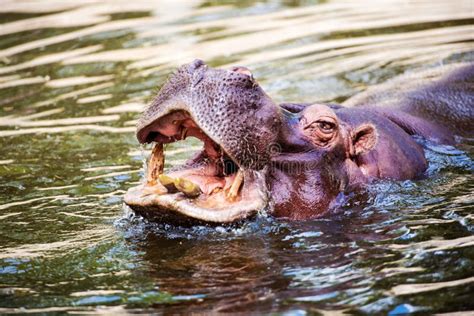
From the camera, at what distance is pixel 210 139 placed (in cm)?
583

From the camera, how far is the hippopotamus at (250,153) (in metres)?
5.46

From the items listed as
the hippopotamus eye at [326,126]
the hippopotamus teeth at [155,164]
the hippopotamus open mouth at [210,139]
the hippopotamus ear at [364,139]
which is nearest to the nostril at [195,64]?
the hippopotamus open mouth at [210,139]

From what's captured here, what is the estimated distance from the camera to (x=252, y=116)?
5.61 meters

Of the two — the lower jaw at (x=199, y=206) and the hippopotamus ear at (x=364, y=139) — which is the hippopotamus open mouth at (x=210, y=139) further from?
the hippopotamus ear at (x=364, y=139)

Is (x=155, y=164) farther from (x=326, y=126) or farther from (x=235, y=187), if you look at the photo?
(x=326, y=126)

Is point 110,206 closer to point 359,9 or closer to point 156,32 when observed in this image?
point 156,32

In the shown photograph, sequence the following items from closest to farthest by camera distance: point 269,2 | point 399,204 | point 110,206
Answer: point 399,204 < point 110,206 < point 269,2

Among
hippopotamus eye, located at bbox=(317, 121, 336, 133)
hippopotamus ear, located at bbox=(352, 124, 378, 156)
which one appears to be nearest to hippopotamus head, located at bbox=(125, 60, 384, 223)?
hippopotamus eye, located at bbox=(317, 121, 336, 133)

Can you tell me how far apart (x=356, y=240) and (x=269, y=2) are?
10.2m

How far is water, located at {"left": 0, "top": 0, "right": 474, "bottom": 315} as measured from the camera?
477cm

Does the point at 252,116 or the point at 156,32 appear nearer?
the point at 252,116

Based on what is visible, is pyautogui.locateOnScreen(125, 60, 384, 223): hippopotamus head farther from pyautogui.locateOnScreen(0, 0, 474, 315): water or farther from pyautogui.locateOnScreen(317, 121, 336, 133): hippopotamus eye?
pyautogui.locateOnScreen(0, 0, 474, 315): water

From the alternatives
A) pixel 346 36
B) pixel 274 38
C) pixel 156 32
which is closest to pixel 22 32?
pixel 156 32

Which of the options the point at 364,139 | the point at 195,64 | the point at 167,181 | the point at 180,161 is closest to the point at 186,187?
the point at 167,181
